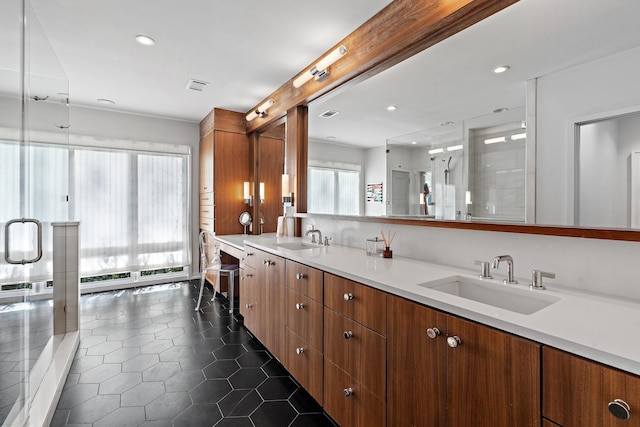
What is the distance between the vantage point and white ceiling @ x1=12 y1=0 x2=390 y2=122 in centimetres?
209

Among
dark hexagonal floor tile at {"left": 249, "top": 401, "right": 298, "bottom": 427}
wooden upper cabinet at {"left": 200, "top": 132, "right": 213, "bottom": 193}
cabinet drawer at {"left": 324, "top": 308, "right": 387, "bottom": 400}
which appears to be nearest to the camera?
cabinet drawer at {"left": 324, "top": 308, "right": 387, "bottom": 400}

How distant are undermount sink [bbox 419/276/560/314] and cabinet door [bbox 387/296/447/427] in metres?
0.21

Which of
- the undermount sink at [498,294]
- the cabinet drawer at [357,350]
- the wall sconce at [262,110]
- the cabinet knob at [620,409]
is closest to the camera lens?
the cabinet knob at [620,409]

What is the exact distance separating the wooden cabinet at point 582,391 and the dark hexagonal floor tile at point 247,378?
71.2 inches

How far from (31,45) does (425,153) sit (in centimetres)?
265

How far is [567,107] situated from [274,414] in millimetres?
2148

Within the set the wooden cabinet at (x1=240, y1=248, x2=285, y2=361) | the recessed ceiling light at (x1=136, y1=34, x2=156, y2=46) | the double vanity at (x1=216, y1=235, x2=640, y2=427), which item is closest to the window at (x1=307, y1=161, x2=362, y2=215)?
the double vanity at (x1=216, y1=235, x2=640, y2=427)

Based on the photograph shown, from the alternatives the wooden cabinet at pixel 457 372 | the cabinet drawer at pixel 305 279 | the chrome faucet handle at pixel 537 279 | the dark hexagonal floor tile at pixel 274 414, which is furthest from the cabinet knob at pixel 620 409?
the dark hexagonal floor tile at pixel 274 414

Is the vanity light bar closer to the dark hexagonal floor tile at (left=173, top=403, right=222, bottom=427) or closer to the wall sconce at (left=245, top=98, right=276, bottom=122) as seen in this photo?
the dark hexagonal floor tile at (left=173, top=403, right=222, bottom=427)

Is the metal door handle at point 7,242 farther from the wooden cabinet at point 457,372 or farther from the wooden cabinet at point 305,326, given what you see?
the wooden cabinet at point 457,372

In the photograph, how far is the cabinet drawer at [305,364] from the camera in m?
1.78

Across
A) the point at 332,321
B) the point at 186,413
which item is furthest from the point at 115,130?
the point at 332,321

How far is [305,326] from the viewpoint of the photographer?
1.90m

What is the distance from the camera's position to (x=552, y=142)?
1.32 meters
